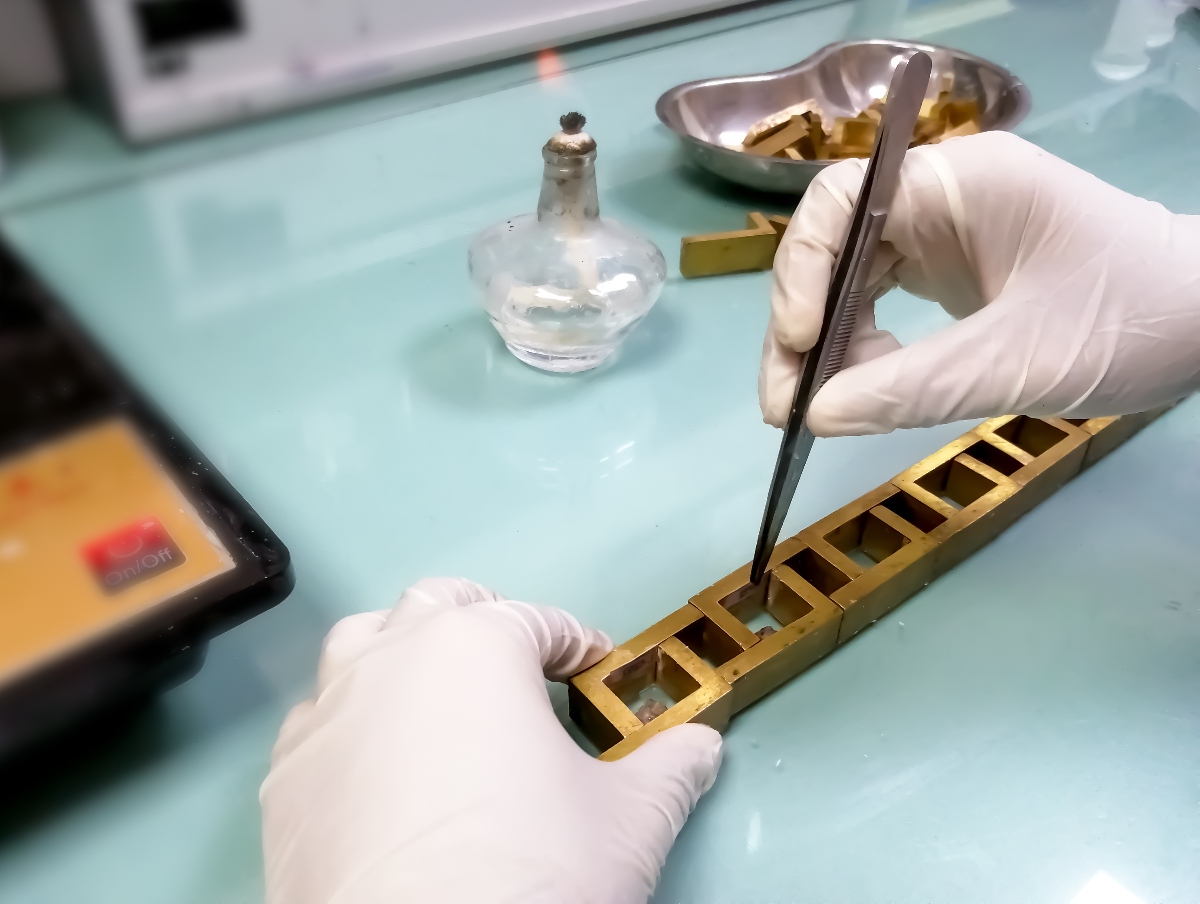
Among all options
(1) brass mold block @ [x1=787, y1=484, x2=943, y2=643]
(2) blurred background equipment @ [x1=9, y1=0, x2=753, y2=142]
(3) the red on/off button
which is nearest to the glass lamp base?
(1) brass mold block @ [x1=787, y1=484, x2=943, y2=643]

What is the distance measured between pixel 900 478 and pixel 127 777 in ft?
1.85

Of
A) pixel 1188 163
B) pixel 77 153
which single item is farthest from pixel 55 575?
pixel 1188 163

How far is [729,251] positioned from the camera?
97cm

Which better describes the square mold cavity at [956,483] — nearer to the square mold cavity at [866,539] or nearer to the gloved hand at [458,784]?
the square mold cavity at [866,539]

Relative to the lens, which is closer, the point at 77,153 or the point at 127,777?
the point at 127,777

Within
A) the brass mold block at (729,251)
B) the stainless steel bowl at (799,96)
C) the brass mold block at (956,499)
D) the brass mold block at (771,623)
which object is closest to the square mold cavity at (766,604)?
the brass mold block at (771,623)

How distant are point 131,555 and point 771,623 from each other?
0.41 m

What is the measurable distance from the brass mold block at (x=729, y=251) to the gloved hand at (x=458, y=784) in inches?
21.8

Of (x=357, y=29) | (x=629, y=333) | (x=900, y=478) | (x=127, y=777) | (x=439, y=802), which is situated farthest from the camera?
(x=357, y=29)

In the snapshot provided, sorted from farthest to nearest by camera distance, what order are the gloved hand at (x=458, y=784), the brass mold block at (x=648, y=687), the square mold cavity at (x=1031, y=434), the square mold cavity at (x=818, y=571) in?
the square mold cavity at (x=1031, y=434) < the square mold cavity at (x=818, y=571) < the brass mold block at (x=648, y=687) < the gloved hand at (x=458, y=784)

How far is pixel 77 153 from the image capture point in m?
1.17

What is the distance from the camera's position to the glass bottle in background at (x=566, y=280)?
0.82m

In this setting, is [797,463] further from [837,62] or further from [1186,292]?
[837,62]

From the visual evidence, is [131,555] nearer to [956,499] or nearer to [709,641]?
[709,641]
